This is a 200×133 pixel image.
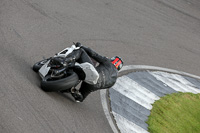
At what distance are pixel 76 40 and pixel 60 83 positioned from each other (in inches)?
131

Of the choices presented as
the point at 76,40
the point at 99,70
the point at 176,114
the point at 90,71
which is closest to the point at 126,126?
the point at 99,70

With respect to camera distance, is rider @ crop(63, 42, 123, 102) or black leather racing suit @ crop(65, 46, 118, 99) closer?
rider @ crop(63, 42, 123, 102)

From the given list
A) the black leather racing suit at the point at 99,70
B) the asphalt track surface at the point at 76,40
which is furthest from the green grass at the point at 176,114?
the black leather racing suit at the point at 99,70

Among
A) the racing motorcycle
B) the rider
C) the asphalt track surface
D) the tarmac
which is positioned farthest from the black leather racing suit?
the tarmac

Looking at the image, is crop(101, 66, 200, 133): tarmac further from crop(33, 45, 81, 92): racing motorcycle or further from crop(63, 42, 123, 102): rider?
crop(33, 45, 81, 92): racing motorcycle

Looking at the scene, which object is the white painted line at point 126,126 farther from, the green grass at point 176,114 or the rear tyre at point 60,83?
the rear tyre at point 60,83

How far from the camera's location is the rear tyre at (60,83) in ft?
19.3

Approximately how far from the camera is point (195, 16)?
48.8 feet

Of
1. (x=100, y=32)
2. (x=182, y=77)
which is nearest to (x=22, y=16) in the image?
(x=100, y=32)

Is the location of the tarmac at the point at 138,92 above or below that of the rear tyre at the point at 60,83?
below

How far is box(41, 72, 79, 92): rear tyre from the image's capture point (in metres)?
5.88

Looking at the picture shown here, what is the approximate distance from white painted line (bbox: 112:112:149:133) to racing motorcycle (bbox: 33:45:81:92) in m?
1.34

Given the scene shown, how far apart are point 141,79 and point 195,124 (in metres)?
1.90

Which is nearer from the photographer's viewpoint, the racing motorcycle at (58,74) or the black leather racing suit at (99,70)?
the racing motorcycle at (58,74)
